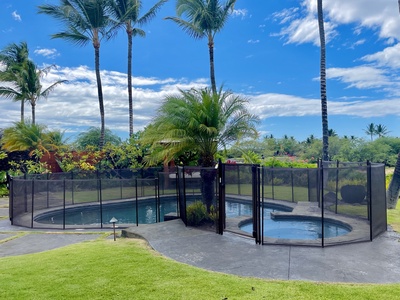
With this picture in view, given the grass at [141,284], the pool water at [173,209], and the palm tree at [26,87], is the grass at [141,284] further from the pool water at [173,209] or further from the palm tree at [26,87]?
the palm tree at [26,87]

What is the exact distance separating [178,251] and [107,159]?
49.4ft

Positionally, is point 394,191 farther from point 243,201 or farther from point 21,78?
point 21,78

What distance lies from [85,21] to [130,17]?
315 centimetres

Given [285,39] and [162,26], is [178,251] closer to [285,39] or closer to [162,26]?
[285,39]

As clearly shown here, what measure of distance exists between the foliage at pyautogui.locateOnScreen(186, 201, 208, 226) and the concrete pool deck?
0.23m

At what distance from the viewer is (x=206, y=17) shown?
19188mm

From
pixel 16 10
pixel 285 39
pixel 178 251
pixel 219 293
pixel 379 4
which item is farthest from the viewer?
pixel 285 39

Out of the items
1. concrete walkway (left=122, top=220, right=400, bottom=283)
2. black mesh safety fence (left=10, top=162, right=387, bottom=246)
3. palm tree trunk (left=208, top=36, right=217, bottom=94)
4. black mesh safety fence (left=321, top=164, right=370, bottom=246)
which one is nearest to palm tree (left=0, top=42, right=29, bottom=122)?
black mesh safety fence (left=10, top=162, right=387, bottom=246)

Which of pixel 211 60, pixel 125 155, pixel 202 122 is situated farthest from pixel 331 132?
pixel 202 122

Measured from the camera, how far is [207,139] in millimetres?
9117

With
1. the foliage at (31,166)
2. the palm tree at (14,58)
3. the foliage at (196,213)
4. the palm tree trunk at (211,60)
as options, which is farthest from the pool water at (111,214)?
the palm tree at (14,58)

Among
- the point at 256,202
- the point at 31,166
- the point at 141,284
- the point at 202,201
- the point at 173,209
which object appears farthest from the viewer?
the point at 31,166

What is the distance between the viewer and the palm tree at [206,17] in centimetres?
1931

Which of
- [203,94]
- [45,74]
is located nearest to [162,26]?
[45,74]
